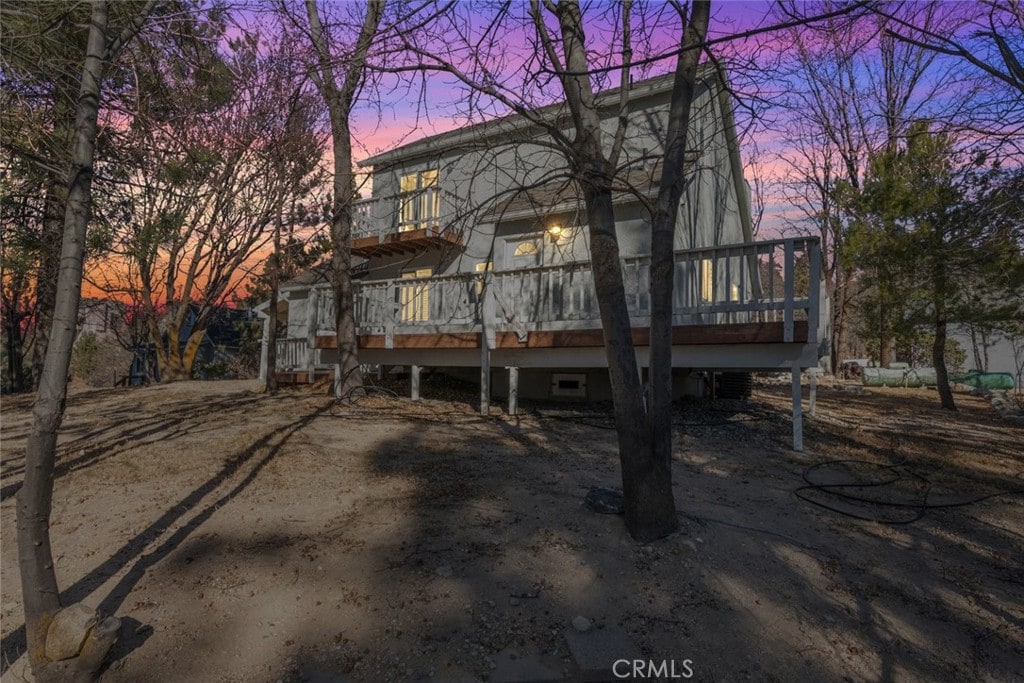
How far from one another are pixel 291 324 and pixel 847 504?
13.5 metres

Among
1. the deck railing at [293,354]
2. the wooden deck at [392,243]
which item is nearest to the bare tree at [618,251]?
the wooden deck at [392,243]

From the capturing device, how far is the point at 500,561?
11.0 feet

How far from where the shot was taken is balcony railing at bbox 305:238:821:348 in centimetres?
587

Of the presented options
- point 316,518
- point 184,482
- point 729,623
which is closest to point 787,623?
point 729,623

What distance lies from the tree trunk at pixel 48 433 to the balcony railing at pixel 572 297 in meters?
2.99

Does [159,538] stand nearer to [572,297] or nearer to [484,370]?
[484,370]

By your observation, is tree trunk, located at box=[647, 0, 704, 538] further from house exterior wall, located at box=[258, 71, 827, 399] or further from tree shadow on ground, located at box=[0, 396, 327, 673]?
tree shadow on ground, located at box=[0, 396, 327, 673]

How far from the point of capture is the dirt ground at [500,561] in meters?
2.64

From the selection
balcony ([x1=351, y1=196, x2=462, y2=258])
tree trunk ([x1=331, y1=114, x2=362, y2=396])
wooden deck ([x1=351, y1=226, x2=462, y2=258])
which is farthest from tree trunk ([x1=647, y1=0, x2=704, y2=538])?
balcony ([x1=351, y1=196, x2=462, y2=258])

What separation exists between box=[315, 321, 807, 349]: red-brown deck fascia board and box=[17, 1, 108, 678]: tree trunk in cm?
508

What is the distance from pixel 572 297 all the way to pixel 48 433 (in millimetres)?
5699

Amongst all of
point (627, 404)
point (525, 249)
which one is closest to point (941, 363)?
point (525, 249)

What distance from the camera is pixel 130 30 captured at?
11.4 ft

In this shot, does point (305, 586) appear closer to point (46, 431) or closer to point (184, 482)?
point (46, 431)
